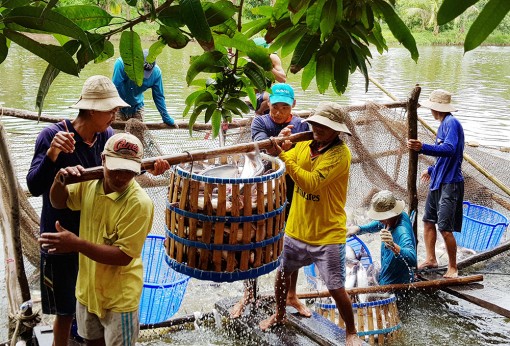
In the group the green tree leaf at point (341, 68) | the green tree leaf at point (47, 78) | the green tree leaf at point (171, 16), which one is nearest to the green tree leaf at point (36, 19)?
the green tree leaf at point (47, 78)

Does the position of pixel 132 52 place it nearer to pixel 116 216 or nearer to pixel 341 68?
pixel 341 68

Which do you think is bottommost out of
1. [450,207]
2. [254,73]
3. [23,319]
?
[23,319]

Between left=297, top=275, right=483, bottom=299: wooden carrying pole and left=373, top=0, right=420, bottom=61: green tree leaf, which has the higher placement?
left=373, top=0, right=420, bottom=61: green tree leaf

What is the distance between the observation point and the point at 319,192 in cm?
341

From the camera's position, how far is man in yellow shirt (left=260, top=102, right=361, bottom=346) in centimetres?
330

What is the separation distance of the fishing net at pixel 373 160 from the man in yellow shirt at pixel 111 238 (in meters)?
2.10

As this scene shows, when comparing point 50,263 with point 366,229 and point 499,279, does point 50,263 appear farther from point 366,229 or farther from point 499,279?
point 499,279

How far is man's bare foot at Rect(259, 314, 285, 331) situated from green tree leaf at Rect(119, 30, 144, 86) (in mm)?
2509

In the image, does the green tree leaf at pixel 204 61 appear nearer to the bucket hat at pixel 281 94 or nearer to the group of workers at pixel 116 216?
the group of workers at pixel 116 216

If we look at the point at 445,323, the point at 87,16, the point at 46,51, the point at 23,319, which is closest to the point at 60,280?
the point at 23,319

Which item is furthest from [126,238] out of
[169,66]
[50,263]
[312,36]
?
[169,66]

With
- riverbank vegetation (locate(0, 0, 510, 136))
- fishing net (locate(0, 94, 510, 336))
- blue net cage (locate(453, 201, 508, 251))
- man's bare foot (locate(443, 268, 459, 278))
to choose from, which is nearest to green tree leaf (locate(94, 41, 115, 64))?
riverbank vegetation (locate(0, 0, 510, 136))

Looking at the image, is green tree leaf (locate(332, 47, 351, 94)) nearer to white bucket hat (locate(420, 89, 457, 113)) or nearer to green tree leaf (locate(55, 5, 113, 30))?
green tree leaf (locate(55, 5, 113, 30))

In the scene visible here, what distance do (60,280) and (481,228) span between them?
420cm
